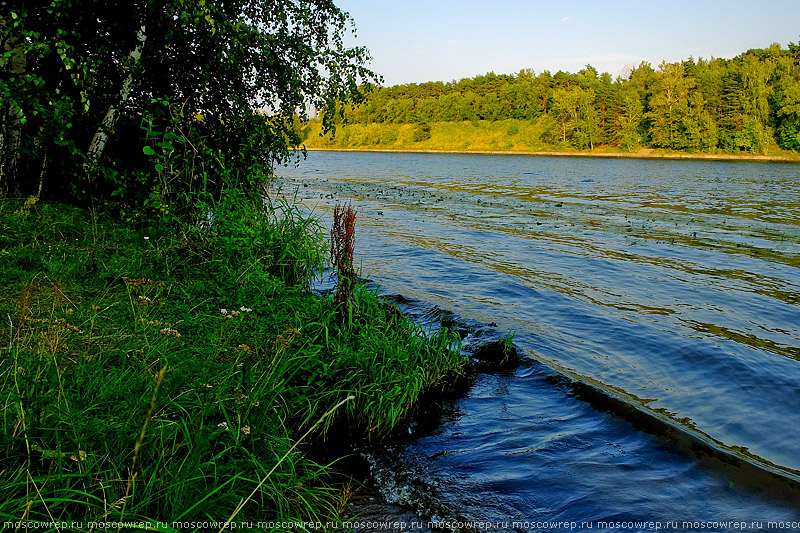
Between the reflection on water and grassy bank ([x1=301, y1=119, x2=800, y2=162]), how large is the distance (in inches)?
2753

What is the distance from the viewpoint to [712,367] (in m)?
7.10

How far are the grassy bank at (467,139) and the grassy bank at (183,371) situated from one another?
273 ft

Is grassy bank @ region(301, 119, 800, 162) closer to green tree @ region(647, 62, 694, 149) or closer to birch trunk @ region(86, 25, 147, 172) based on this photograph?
green tree @ region(647, 62, 694, 149)

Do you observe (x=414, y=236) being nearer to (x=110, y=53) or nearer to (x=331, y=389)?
(x=110, y=53)

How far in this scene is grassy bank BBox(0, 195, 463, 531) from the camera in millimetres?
2816

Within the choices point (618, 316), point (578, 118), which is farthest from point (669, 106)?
point (618, 316)

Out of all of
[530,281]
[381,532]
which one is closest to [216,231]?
[381,532]

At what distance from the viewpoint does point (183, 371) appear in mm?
4109

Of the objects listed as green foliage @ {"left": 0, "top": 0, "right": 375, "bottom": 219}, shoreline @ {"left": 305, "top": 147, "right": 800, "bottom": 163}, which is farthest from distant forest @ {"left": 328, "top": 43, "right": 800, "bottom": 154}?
green foliage @ {"left": 0, "top": 0, "right": 375, "bottom": 219}

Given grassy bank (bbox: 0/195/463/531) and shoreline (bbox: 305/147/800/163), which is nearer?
grassy bank (bbox: 0/195/463/531)

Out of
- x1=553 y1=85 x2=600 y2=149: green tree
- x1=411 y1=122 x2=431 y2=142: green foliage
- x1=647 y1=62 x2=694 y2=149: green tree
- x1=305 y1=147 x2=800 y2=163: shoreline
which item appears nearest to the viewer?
x1=305 y1=147 x2=800 y2=163: shoreline

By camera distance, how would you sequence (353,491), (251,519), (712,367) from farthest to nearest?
1. (712,367)
2. (353,491)
3. (251,519)

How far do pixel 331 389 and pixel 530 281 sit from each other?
24.6 ft

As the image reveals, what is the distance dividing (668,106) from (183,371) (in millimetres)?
94264
